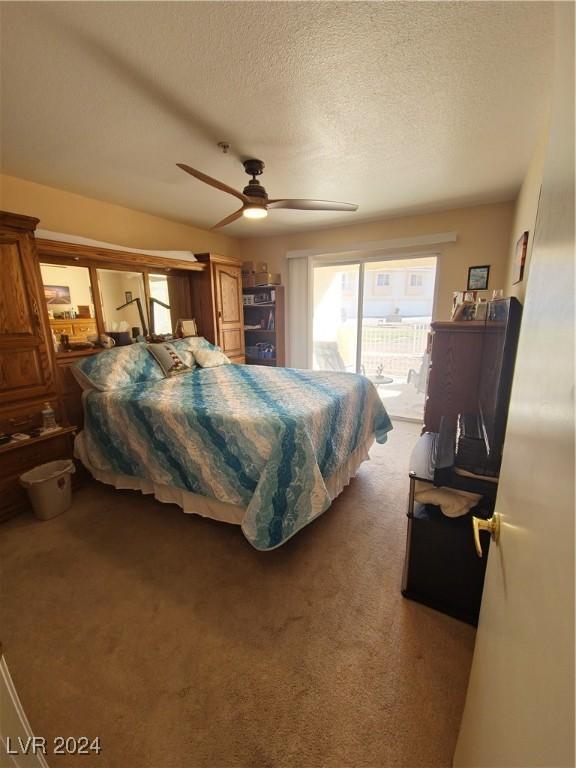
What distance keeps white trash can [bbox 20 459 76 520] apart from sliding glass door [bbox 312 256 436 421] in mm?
3403

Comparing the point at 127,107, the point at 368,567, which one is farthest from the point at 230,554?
the point at 127,107

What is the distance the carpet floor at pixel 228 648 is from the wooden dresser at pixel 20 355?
0.46 meters

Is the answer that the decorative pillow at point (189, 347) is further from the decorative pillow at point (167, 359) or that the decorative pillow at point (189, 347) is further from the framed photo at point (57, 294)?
the framed photo at point (57, 294)

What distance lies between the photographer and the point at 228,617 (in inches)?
59.9

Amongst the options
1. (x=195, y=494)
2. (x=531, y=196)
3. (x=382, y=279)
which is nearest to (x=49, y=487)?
(x=195, y=494)

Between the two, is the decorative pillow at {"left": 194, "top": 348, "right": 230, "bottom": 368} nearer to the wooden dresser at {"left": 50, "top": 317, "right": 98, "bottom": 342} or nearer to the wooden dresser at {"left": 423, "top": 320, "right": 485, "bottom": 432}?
the wooden dresser at {"left": 50, "top": 317, "right": 98, "bottom": 342}

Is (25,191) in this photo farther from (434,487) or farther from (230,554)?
(434,487)

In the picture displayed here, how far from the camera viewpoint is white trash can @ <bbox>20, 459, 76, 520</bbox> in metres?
2.20

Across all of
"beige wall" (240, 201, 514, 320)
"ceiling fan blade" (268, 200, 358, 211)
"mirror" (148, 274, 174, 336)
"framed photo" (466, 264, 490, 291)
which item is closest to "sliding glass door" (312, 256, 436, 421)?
"beige wall" (240, 201, 514, 320)

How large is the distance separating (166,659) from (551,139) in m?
2.07

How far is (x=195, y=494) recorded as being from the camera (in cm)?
210

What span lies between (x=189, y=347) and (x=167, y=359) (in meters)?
0.44

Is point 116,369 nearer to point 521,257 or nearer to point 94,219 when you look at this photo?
point 94,219

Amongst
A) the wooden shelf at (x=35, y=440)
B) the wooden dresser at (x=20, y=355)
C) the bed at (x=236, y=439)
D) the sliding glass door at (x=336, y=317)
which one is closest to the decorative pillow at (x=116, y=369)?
the bed at (x=236, y=439)
